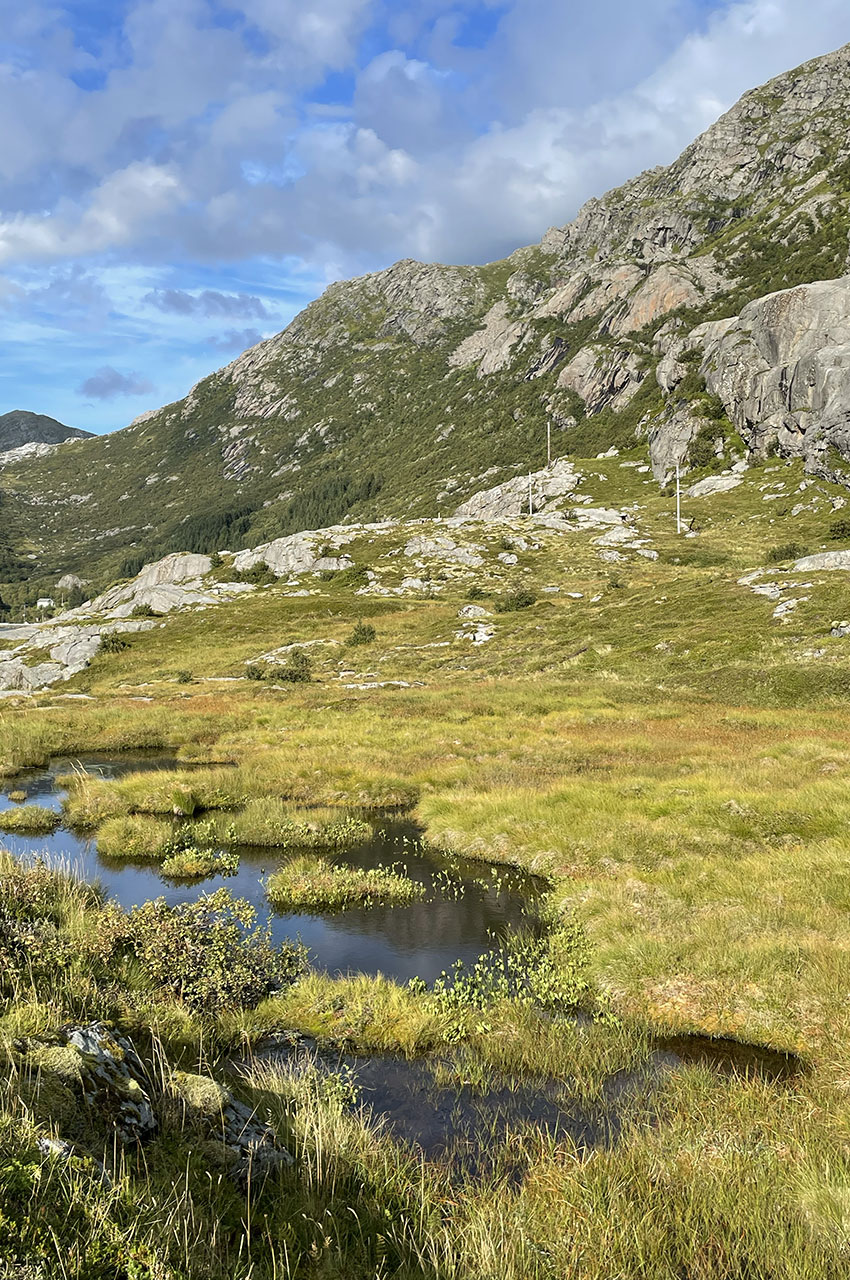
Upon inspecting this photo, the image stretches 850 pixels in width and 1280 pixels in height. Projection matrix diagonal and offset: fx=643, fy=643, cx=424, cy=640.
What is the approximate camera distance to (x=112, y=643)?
9200cm

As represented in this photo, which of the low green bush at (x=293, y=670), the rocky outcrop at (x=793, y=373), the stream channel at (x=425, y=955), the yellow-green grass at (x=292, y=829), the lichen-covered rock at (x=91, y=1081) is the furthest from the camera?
the rocky outcrop at (x=793, y=373)

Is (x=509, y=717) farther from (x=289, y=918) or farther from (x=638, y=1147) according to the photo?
(x=638, y=1147)

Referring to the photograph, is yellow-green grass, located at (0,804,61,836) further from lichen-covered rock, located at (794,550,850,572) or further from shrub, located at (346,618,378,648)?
lichen-covered rock, located at (794,550,850,572)

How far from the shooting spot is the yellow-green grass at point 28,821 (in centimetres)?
2581

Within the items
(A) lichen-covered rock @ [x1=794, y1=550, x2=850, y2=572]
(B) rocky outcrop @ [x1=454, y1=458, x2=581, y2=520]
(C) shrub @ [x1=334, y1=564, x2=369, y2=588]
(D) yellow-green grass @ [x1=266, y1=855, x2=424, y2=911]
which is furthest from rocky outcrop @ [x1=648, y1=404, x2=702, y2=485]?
(D) yellow-green grass @ [x1=266, y1=855, x2=424, y2=911]

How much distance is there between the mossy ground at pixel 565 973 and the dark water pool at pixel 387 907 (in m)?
1.27

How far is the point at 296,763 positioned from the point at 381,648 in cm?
4761

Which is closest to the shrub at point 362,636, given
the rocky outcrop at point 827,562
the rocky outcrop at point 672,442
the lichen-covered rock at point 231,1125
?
the rocky outcrop at point 827,562

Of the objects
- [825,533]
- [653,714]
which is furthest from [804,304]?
[653,714]

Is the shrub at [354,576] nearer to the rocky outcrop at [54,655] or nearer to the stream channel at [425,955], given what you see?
the rocky outcrop at [54,655]

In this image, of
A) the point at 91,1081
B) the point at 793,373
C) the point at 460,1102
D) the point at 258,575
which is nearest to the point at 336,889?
the point at 460,1102

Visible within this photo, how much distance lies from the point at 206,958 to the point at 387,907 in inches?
248

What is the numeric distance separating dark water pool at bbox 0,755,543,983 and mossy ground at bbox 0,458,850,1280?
4.16 feet

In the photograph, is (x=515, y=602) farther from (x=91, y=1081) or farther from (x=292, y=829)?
(x=91, y=1081)
